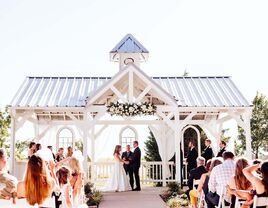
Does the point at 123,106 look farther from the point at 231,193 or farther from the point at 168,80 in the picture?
the point at 231,193

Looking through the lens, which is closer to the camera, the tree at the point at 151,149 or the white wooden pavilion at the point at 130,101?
the white wooden pavilion at the point at 130,101

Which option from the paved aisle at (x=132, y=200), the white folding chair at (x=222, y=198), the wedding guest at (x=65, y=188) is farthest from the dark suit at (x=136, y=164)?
the wedding guest at (x=65, y=188)

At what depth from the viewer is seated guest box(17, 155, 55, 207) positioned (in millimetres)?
4625

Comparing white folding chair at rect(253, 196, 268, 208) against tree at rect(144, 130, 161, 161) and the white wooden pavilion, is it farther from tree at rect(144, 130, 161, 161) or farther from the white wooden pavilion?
tree at rect(144, 130, 161, 161)

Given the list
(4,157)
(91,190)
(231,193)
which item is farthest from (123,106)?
(4,157)

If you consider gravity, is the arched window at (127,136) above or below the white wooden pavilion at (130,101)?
below

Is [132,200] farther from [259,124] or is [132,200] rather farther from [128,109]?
[259,124]

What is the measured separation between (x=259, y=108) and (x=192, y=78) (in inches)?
801

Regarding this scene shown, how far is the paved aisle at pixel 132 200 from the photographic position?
11436 millimetres

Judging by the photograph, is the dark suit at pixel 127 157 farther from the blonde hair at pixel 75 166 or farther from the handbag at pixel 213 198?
the blonde hair at pixel 75 166

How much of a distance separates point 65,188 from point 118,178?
29.9 ft

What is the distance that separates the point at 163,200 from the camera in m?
12.4

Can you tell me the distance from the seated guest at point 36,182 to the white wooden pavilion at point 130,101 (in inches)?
375

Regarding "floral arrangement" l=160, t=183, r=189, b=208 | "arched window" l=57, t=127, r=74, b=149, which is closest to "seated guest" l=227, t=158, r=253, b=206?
"floral arrangement" l=160, t=183, r=189, b=208
